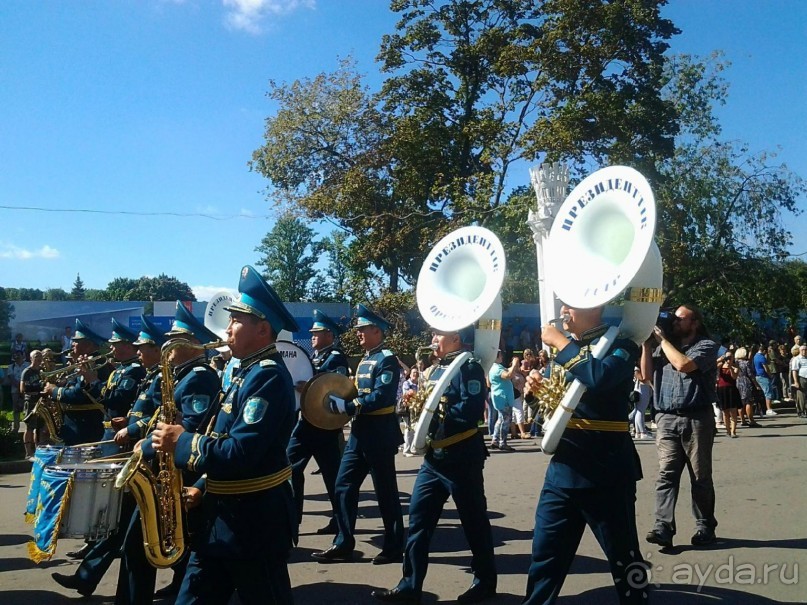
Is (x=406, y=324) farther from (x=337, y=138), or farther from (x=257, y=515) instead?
(x=257, y=515)

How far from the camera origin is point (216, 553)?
3270 millimetres

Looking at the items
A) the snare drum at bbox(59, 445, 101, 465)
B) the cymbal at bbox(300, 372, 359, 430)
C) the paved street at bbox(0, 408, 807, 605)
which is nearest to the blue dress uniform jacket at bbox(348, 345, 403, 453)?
the cymbal at bbox(300, 372, 359, 430)

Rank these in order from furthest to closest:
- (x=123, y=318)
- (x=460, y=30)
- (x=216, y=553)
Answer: (x=123, y=318) < (x=460, y=30) < (x=216, y=553)

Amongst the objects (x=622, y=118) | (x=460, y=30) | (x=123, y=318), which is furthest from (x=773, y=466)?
(x=123, y=318)

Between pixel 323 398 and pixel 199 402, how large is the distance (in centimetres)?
179

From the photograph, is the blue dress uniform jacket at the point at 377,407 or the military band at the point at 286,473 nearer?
the military band at the point at 286,473

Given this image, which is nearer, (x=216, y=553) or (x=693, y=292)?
(x=216, y=553)

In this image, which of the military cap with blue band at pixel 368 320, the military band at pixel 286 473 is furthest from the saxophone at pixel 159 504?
the military cap with blue band at pixel 368 320

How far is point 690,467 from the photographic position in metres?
6.28

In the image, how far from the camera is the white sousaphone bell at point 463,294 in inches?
195

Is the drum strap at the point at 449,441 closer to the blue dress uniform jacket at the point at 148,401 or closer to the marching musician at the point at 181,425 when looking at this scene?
the marching musician at the point at 181,425

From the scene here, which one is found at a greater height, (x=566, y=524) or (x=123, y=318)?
(x=123, y=318)

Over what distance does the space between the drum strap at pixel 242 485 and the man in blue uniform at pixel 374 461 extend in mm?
2590

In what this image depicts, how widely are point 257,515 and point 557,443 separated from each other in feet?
5.11
